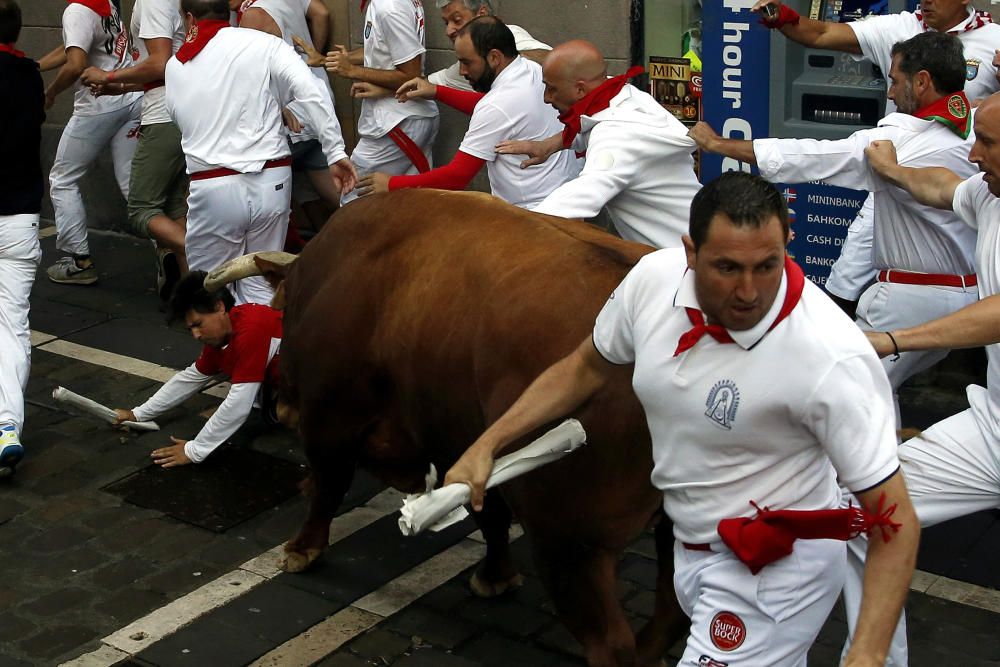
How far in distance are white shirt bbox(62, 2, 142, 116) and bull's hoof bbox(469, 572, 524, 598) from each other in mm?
5350

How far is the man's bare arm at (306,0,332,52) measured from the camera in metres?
9.02

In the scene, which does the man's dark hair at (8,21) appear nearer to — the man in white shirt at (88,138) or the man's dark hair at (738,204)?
the man in white shirt at (88,138)

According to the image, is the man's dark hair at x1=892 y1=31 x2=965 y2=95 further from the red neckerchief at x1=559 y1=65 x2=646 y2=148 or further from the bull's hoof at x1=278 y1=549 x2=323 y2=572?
the bull's hoof at x1=278 y1=549 x2=323 y2=572

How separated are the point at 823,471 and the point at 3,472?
4391 mm

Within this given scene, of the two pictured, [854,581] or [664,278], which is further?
[854,581]

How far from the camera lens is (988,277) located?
15.0 feet

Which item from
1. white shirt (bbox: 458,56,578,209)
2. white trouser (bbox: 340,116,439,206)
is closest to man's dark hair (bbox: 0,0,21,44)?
white trouser (bbox: 340,116,439,206)

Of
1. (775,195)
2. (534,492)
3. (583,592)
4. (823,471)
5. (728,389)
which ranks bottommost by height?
(583,592)

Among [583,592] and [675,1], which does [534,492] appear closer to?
[583,592]

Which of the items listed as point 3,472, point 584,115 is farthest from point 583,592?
point 3,472

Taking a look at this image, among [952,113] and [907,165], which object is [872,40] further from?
[907,165]

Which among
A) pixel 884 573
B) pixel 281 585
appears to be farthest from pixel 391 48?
pixel 884 573

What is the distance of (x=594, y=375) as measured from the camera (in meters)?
3.70

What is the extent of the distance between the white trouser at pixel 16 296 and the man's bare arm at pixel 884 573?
15.7ft
